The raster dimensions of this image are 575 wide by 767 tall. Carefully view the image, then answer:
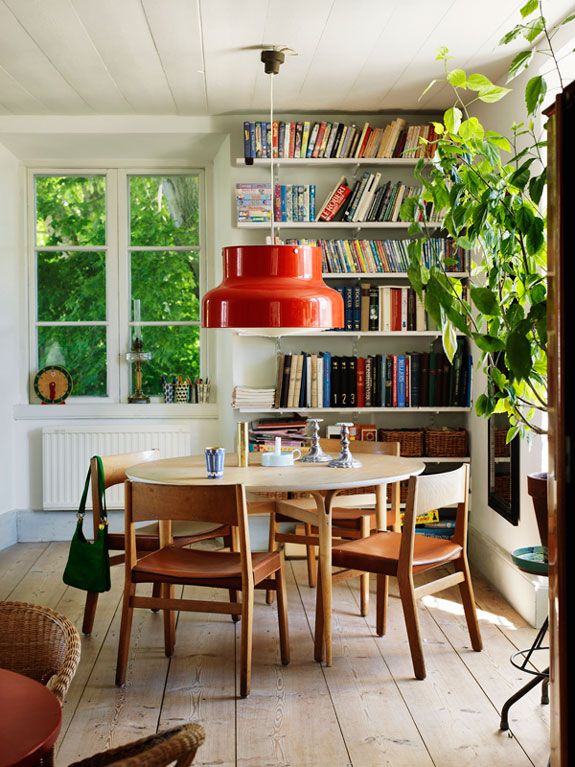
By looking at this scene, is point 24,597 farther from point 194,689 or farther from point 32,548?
point 194,689

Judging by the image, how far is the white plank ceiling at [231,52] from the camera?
376 centimetres

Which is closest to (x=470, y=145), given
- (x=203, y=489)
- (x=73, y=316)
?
(x=203, y=489)

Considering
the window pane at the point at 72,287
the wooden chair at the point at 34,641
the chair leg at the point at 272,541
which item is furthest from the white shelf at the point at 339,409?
the wooden chair at the point at 34,641

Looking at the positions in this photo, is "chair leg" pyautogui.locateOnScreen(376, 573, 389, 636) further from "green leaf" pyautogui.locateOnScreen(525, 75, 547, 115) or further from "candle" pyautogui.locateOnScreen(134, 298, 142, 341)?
"candle" pyautogui.locateOnScreen(134, 298, 142, 341)

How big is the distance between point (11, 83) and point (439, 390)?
299cm

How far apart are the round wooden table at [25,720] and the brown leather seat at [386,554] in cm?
203

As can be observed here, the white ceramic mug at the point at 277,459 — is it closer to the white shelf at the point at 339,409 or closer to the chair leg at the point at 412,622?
the chair leg at the point at 412,622

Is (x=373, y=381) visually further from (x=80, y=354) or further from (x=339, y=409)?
(x=80, y=354)

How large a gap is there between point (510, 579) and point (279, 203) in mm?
2516

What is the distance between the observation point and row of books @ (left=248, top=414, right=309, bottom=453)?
5.10 m

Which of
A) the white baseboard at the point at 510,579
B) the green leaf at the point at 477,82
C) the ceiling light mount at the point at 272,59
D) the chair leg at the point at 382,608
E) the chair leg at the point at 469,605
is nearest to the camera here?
the green leaf at the point at 477,82

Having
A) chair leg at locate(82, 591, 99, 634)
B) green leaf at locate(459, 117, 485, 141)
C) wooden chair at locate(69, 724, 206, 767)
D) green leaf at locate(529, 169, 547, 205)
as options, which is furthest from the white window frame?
wooden chair at locate(69, 724, 206, 767)

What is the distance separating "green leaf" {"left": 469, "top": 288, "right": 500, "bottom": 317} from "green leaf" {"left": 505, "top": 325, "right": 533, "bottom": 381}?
22 cm

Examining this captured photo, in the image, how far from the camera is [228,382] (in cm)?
560
